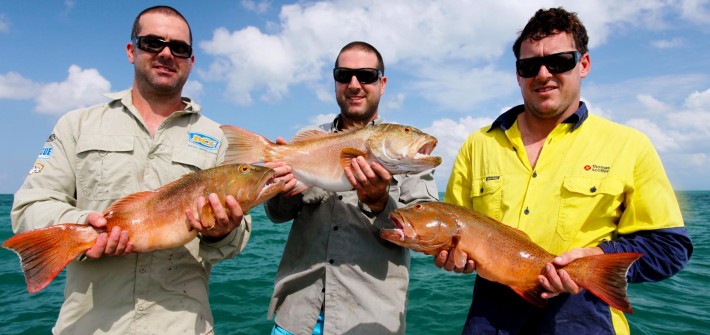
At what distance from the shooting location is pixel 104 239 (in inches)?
121

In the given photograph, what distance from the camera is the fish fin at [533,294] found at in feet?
10.4

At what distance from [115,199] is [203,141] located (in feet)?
2.91

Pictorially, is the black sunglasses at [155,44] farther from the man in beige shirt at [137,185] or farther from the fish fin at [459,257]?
the fish fin at [459,257]

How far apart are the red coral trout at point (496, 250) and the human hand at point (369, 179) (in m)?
0.28

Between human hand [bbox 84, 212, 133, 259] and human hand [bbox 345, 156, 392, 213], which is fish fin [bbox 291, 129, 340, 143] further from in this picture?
human hand [bbox 84, 212, 133, 259]

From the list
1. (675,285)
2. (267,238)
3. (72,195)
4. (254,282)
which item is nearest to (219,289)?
(254,282)

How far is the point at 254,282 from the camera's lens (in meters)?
11.4

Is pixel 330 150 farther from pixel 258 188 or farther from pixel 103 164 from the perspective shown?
pixel 103 164

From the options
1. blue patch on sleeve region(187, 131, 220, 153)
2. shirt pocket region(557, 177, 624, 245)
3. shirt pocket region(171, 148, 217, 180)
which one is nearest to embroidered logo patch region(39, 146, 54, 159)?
shirt pocket region(171, 148, 217, 180)

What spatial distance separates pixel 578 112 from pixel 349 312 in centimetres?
258

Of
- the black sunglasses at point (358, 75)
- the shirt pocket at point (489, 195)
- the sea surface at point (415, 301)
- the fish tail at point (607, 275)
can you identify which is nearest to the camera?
the fish tail at point (607, 275)

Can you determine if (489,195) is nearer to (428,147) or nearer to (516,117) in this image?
(428,147)

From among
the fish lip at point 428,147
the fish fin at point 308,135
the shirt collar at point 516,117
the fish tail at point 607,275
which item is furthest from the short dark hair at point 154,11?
the fish tail at point 607,275

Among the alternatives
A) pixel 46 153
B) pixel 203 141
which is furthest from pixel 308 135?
pixel 46 153
